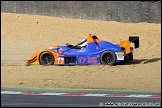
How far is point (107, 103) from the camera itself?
11914mm

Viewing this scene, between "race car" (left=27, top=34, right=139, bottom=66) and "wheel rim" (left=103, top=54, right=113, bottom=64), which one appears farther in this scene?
"wheel rim" (left=103, top=54, right=113, bottom=64)

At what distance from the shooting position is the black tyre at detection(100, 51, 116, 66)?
61.4ft

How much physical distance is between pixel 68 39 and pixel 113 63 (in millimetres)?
6852

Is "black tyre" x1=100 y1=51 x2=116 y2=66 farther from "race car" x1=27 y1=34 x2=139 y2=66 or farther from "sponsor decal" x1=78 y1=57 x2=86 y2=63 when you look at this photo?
"sponsor decal" x1=78 y1=57 x2=86 y2=63

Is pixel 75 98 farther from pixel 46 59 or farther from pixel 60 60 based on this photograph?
pixel 46 59

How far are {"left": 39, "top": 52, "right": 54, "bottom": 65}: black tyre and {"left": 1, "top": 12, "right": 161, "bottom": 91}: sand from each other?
0.29 m

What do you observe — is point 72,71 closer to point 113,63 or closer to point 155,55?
point 113,63

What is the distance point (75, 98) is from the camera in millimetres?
12922

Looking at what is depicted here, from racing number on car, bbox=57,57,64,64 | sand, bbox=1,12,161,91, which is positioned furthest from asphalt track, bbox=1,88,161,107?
racing number on car, bbox=57,57,64,64

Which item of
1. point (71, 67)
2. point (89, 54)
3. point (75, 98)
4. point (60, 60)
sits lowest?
point (75, 98)

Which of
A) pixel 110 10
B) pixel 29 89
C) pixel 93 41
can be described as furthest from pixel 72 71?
pixel 110 10

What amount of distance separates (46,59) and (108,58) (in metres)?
2.15

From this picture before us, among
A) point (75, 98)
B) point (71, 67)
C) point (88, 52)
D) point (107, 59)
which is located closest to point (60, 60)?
point (71, 67)

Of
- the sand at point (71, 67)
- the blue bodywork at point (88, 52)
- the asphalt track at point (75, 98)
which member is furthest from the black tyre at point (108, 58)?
the asphalt track at point (75, 98)
